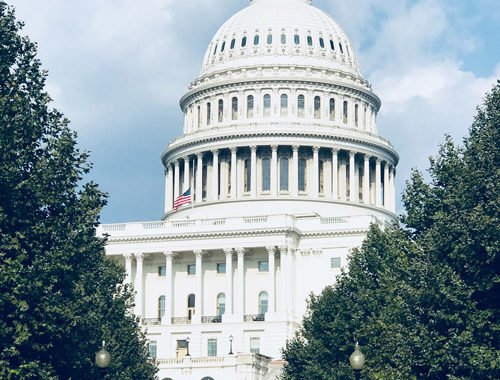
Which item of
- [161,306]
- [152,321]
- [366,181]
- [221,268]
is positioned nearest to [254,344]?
[221,268]

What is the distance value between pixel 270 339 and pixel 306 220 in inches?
646

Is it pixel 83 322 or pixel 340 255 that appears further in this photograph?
pixel 340 255

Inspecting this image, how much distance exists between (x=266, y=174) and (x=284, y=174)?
233cm

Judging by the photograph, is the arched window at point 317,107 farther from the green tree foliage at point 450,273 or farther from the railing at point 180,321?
the green tree foliage at point 450,273

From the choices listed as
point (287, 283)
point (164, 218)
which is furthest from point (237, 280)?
point (164, 218)

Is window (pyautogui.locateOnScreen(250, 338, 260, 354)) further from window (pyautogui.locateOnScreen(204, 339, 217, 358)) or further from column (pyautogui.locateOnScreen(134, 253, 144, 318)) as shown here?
column (pyautogui.locateOnScreen(134, 253, 144, 318))

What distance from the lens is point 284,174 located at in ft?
631

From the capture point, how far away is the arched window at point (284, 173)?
628ft

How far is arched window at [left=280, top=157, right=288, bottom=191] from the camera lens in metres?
191

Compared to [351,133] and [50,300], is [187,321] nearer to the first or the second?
[351,133]

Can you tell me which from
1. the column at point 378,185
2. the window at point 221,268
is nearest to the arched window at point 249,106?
the column at point 378,185

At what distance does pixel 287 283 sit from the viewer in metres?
168

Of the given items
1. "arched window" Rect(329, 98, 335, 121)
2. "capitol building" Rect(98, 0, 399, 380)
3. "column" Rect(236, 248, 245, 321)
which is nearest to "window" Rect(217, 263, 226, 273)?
"capitol building" Rect(98, 0, 399, 380)

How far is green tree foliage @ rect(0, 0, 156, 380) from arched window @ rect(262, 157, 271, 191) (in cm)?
10830
